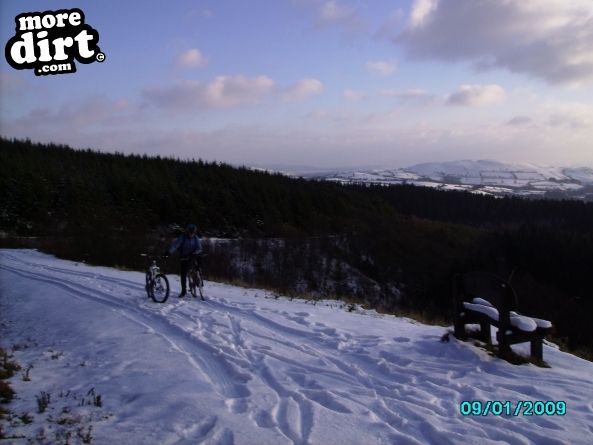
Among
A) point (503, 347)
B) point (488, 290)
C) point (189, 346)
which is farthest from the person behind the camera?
point (189, 346)

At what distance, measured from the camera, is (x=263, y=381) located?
245 inches

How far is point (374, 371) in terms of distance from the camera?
21.9 feet

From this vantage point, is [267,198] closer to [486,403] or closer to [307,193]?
[307,193]

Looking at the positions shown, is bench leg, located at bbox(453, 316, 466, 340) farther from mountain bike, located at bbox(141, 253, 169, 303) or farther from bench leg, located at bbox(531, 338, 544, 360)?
mountain bike, located at bbox(141, 253, 169, 303)

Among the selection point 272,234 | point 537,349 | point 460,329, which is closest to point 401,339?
point 460,329

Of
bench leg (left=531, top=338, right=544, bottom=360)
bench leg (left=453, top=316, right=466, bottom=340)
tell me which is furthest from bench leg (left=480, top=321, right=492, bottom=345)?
bench leg (left=531, top=338, right=544, bottom=360)

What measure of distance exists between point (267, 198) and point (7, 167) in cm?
2976

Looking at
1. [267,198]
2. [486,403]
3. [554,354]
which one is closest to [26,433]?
[486,403]

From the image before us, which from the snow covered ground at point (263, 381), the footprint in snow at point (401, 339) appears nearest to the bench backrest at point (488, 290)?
the snow covered ground at point (263, 381)

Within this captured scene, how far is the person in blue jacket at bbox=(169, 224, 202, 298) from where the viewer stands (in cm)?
1191

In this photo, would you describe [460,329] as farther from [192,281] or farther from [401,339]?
[192,281]

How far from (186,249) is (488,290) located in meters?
7.58

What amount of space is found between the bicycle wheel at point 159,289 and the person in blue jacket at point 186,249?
59cm

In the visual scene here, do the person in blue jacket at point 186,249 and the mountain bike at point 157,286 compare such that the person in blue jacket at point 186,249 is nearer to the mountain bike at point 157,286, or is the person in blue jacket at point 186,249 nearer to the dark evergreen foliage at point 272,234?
the mountain bike at point 157,286
